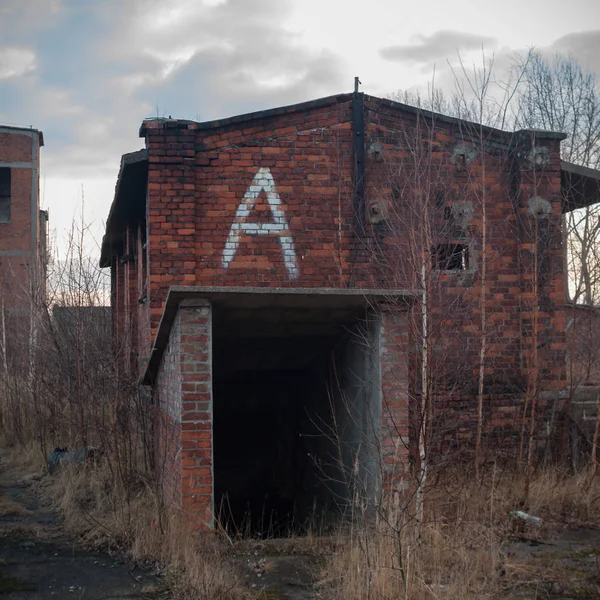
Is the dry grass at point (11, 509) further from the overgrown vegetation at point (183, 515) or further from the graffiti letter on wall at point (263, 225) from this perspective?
the graffiti letter on wall at point (263, 225)

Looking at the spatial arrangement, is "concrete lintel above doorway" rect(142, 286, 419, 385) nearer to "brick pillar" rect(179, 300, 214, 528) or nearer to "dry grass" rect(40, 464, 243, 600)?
"brick pillar" rect(179, 300, 214, 528)

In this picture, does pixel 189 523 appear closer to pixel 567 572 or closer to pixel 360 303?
pixel 360 303

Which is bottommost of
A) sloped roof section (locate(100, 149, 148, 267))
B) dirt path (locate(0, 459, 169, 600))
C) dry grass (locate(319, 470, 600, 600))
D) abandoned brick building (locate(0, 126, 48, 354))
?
dirt path (locate(0, 459, 169, 600))

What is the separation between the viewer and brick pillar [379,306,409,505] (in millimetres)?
5746

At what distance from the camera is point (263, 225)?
869cm

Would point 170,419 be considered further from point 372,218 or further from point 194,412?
point 372,218

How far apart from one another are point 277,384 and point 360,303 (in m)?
4.06

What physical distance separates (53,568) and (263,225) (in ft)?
15.3

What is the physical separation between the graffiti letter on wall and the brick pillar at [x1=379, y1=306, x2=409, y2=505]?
2.92 meters

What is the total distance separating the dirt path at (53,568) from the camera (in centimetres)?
489

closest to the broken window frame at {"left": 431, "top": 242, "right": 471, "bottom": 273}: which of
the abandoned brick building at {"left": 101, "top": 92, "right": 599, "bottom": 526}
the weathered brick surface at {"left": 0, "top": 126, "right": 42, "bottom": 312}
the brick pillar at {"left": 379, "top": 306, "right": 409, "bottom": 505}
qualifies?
the abandoned brick building at {"left": 101, "top": 92, "right": 599, "bottom": 526}

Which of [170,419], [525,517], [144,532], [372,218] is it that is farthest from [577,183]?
[144,532]

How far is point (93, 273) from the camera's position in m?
10.7

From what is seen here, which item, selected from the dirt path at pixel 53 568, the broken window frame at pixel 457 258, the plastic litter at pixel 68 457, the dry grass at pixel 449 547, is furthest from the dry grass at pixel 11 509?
the broken window frame at pixel 457 258
